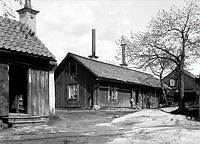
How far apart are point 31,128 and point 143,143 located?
6592 mm

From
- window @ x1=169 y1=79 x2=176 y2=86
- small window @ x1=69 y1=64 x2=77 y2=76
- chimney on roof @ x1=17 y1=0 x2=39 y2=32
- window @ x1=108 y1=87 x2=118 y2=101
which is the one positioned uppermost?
chimney on roof @ x1=17 y1=0 x2=39 y2=32

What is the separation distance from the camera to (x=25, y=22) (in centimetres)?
2016

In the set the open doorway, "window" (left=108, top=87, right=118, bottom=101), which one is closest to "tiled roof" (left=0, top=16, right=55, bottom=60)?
the open doorway

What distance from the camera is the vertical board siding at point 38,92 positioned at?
16.8 metres

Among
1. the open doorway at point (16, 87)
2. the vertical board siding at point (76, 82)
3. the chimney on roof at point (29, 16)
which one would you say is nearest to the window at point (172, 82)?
the vertical board siding at point (76, 82)

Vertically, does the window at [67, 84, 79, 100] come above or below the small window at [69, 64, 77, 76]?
below

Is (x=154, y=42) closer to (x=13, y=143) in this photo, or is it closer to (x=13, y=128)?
(x=13, y=128)

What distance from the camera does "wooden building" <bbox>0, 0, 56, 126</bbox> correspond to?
15609 millimetres

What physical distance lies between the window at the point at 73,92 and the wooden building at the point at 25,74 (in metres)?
14.2

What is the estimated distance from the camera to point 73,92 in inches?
1342

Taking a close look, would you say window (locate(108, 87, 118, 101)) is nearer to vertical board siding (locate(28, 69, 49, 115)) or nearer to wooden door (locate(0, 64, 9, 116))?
vertical board siding (locate(28, 69, 49, 115))

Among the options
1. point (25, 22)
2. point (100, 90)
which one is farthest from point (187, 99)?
point (25, 22)

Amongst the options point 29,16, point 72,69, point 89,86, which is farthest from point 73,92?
point 29,16

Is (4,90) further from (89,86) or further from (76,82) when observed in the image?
(76,82)
